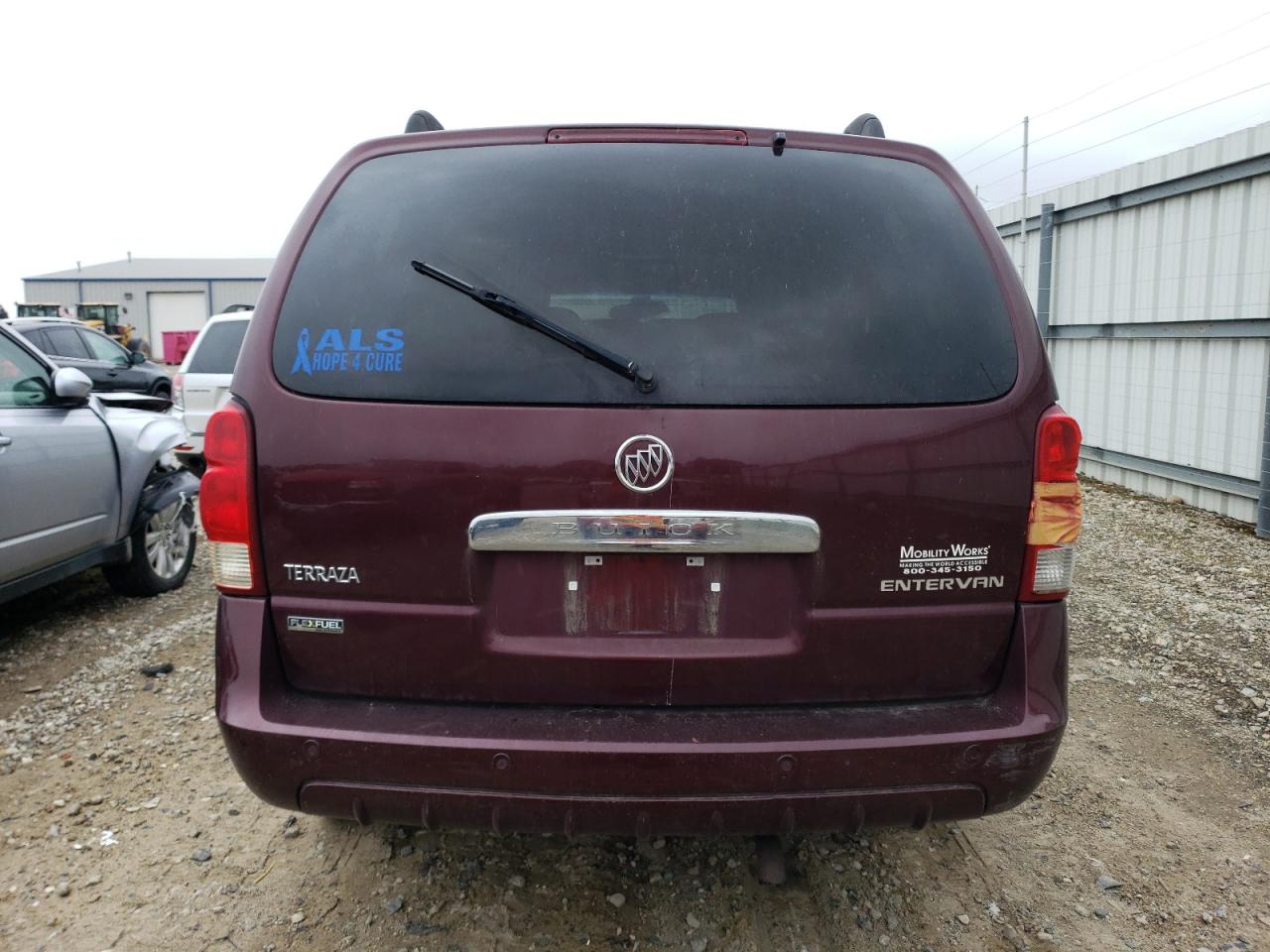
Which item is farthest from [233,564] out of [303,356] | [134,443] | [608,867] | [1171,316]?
[1171,316]

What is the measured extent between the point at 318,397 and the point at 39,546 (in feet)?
10.5

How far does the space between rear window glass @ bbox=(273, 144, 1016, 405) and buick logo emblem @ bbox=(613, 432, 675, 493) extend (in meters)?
0.10

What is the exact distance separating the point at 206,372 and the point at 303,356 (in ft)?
24.4

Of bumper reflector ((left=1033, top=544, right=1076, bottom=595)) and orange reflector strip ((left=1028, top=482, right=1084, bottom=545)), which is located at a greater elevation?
orange reflector strip ((left=1028, top=482, right=1084, bottom=545))

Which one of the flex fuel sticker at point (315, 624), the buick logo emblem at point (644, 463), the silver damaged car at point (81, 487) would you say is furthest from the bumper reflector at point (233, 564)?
the silver damaged car at point (81, 487)

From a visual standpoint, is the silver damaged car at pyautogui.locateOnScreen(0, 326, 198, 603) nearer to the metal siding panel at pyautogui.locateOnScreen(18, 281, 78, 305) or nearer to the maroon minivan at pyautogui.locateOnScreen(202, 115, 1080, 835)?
the maroon minivan at pyautogui.locateOnScreen(202, 115, 1080, 835)

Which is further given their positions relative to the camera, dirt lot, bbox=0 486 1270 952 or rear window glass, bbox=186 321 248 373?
rear window glass, bbox=186 321 248 373

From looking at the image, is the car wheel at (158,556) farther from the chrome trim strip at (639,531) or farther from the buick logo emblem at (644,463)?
the buick logo emblem at (644,463)

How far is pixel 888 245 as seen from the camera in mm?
1971

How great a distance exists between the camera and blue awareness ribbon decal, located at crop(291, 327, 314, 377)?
1.90m

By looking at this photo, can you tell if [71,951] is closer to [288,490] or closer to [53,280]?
[288,490]

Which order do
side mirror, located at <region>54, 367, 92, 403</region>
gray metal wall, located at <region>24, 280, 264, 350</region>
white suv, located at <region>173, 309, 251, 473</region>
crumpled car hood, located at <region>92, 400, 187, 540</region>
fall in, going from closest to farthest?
side mirror, located at <region>54, 367, 92, 403</region>
crumpled car hood, located at <region>92, 400, 187, 540</region>
white suv, located at <region>173, 309, 251, 473</region>
gray metal wall, located at <region>24, 280, 264, 350</region>

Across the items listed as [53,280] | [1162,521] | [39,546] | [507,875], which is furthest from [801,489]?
[53,280]

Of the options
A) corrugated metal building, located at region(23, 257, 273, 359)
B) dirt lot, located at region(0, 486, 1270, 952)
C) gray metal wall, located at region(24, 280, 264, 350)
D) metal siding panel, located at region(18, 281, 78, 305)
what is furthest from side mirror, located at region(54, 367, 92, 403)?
metal siding panel, located at region(18, 281, 78, 305)
